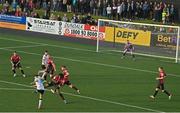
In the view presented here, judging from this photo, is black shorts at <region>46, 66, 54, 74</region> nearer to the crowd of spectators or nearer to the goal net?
the goal net

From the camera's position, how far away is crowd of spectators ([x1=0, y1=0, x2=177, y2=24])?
187 feet

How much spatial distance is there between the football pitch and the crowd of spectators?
234 inches

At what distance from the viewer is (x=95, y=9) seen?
6131 centimetres

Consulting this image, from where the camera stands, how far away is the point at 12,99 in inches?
1241

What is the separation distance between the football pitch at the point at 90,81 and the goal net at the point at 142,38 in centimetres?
66

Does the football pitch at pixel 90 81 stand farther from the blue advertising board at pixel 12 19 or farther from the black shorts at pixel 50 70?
the blue advertising board at pixel 12 19

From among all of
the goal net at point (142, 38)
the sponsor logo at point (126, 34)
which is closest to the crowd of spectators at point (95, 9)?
the goal net at point (142, 38)

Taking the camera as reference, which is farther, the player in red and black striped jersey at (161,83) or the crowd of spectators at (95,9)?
the crowd of spectators at (95,9)

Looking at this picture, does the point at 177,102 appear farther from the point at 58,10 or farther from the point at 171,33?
the point at 58,10

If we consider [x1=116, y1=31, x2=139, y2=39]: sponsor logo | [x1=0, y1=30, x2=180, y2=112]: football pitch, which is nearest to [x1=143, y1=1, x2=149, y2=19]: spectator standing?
[x1=0, y1=30, x2=180, y2=112]: football pitch

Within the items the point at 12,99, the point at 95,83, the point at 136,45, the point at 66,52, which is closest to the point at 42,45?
the point at 66,52

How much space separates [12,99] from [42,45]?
2204 cm

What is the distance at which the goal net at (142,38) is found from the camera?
46.9 m

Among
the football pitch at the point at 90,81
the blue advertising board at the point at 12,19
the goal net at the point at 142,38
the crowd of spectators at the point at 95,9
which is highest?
the crowd of spectators at the point at 95,9
